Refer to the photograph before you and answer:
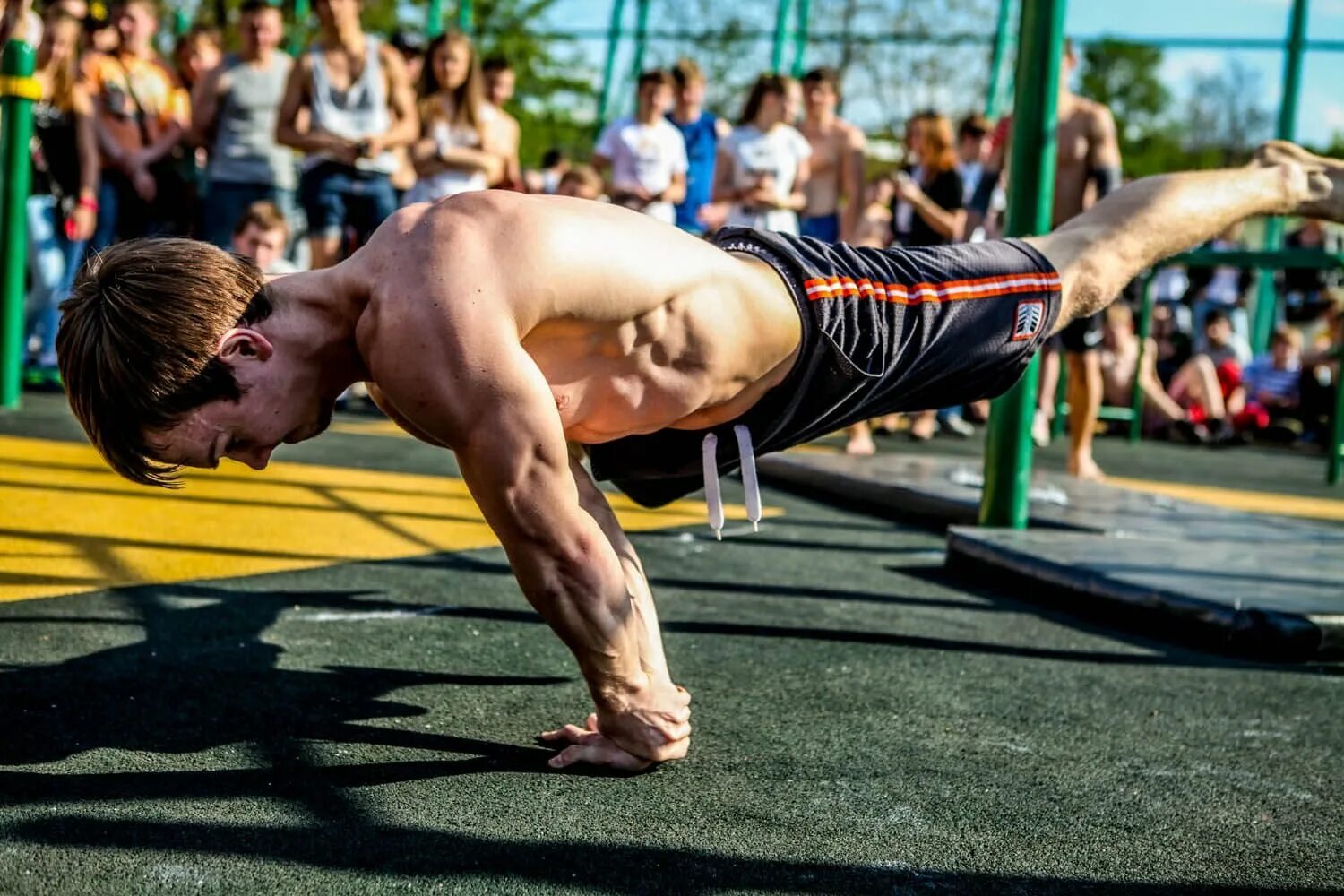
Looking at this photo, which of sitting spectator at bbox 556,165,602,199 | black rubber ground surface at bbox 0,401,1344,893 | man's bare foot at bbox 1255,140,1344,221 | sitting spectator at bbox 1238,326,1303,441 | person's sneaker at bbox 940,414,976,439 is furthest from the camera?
sitting spectator at bbox 1238,326,1303,441

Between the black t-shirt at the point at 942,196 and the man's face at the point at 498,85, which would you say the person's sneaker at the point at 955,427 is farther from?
the man's face at the point at 498,85

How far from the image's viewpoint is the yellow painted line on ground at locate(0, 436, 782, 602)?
349 cm

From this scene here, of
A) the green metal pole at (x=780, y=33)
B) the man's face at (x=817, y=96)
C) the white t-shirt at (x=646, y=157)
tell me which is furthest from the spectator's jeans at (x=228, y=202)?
the green metal pole at (x=780, y=33)

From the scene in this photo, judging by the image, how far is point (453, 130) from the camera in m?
7.20

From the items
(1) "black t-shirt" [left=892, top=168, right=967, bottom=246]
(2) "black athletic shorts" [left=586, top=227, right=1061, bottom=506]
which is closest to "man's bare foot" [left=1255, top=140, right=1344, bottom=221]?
(2) "black athletic shorts" [left=586, top=227, right=1061, bottom=506]

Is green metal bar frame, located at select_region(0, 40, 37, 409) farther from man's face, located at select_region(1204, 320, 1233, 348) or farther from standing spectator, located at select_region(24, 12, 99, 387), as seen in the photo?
man's face, located at select_region(1204, 320, 1233, 348)

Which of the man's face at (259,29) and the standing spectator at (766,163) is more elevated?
the man's face at (259,29)

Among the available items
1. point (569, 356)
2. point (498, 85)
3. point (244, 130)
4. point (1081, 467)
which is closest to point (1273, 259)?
point (1081, 467)

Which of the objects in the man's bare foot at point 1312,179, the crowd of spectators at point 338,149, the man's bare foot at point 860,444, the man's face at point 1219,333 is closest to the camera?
the man's bare foot at point 1312,179

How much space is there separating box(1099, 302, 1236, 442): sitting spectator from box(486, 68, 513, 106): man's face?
4.74 metres

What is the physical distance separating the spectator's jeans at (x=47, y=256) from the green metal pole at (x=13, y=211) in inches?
29.6

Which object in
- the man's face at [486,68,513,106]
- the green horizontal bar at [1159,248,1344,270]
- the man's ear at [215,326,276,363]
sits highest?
the man's face at [486,68,513,106]

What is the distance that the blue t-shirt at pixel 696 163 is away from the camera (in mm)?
8250

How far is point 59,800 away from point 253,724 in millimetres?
425
